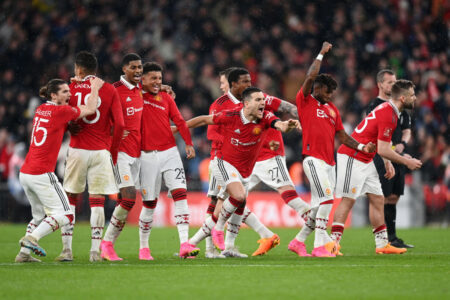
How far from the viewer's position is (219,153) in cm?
1052

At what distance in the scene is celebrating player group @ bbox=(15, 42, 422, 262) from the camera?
942 centimetres

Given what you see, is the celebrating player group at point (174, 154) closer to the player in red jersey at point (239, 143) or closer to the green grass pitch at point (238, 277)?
the player in red jersey at point (239, 143)

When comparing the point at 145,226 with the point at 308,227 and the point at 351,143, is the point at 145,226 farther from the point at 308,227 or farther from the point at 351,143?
the point at 351,143

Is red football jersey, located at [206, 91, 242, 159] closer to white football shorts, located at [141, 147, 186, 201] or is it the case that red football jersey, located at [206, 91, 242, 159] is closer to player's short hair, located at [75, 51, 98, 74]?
white football shorts, located at [141, 147, 186, 201]

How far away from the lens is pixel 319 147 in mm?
10469

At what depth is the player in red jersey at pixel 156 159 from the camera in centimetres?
1038

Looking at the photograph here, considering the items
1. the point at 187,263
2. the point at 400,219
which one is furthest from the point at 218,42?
the point at 187,263

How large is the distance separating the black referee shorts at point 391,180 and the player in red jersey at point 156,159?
345 centimetres

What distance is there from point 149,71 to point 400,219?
10.9 m

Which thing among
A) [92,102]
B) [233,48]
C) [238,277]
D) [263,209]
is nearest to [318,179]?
[238,277]

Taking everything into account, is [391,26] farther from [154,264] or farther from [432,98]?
[154,264]

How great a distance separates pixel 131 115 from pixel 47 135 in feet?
4.45

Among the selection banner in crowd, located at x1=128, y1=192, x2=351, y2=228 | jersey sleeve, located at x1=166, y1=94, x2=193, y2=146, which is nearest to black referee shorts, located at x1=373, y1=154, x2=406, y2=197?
jersey sleeve, located at x1=166, y1=94, x2=193, y2=146

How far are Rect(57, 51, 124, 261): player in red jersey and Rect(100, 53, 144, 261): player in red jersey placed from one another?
0.32 metres
